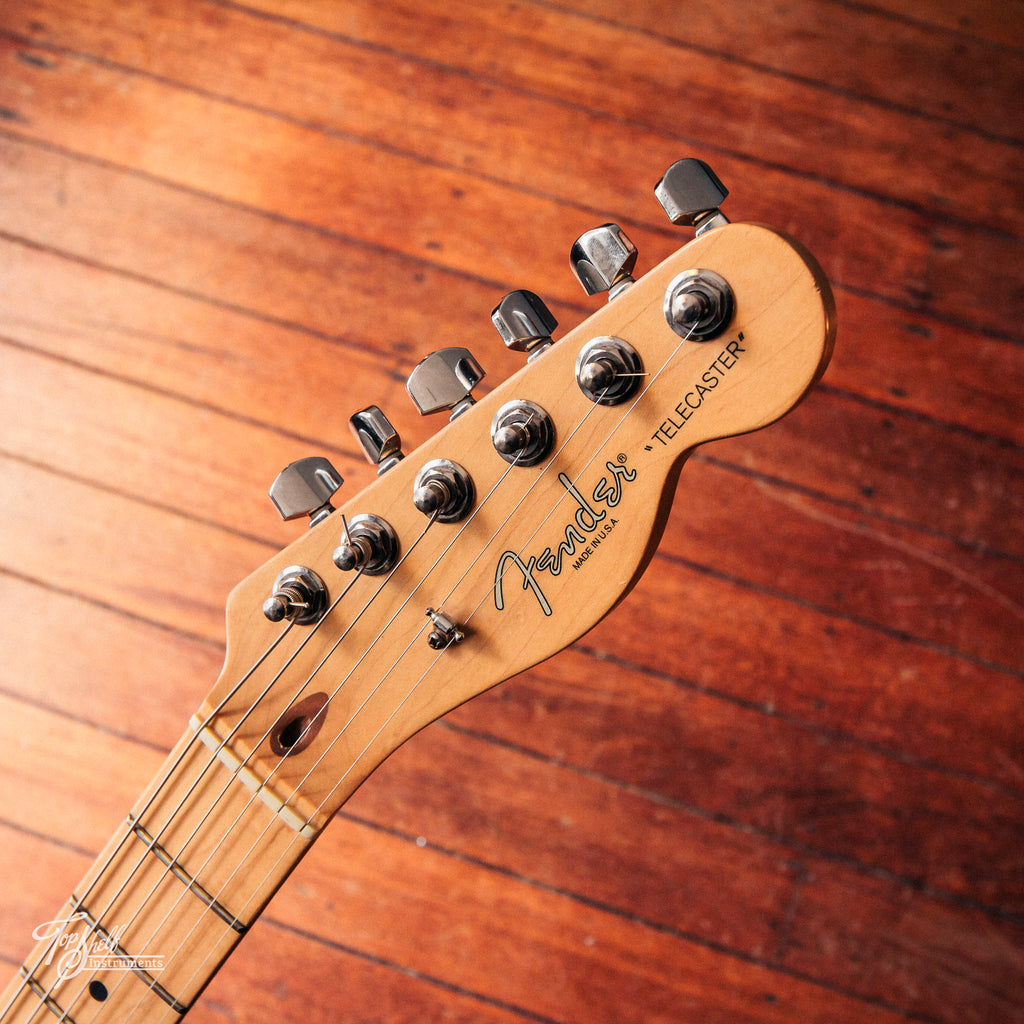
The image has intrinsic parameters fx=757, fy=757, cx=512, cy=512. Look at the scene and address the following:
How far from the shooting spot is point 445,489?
544mm

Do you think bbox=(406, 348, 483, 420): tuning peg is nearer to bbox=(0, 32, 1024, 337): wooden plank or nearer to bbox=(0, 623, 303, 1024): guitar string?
bbox=(0, 623, 303, 1024): guitar string

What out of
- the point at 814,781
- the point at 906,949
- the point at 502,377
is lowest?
the point at 906,949

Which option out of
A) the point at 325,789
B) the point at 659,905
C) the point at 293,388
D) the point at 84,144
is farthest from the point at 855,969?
the point at 84,144

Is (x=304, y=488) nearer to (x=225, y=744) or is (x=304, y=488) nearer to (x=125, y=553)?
(x=225, y=744)

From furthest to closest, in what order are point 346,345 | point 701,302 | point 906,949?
point 346,345 → point 906,949 → point 701,302

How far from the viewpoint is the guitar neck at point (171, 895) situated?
619 mm

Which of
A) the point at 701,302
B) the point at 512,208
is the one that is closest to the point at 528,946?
the point at 701,302

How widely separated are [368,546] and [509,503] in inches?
4.3

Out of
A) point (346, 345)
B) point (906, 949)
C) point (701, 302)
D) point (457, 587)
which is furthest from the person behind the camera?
point (346, 345)

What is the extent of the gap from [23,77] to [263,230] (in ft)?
1.53

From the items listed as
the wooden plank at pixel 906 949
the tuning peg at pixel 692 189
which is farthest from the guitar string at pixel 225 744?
the wooden plank at pixel 906 949

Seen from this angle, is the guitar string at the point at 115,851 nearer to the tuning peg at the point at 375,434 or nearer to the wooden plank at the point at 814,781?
the tuning peg at the point at 375,434

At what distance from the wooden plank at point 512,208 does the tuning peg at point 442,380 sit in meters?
0.60

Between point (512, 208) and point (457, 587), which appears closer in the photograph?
point (457, 587)
